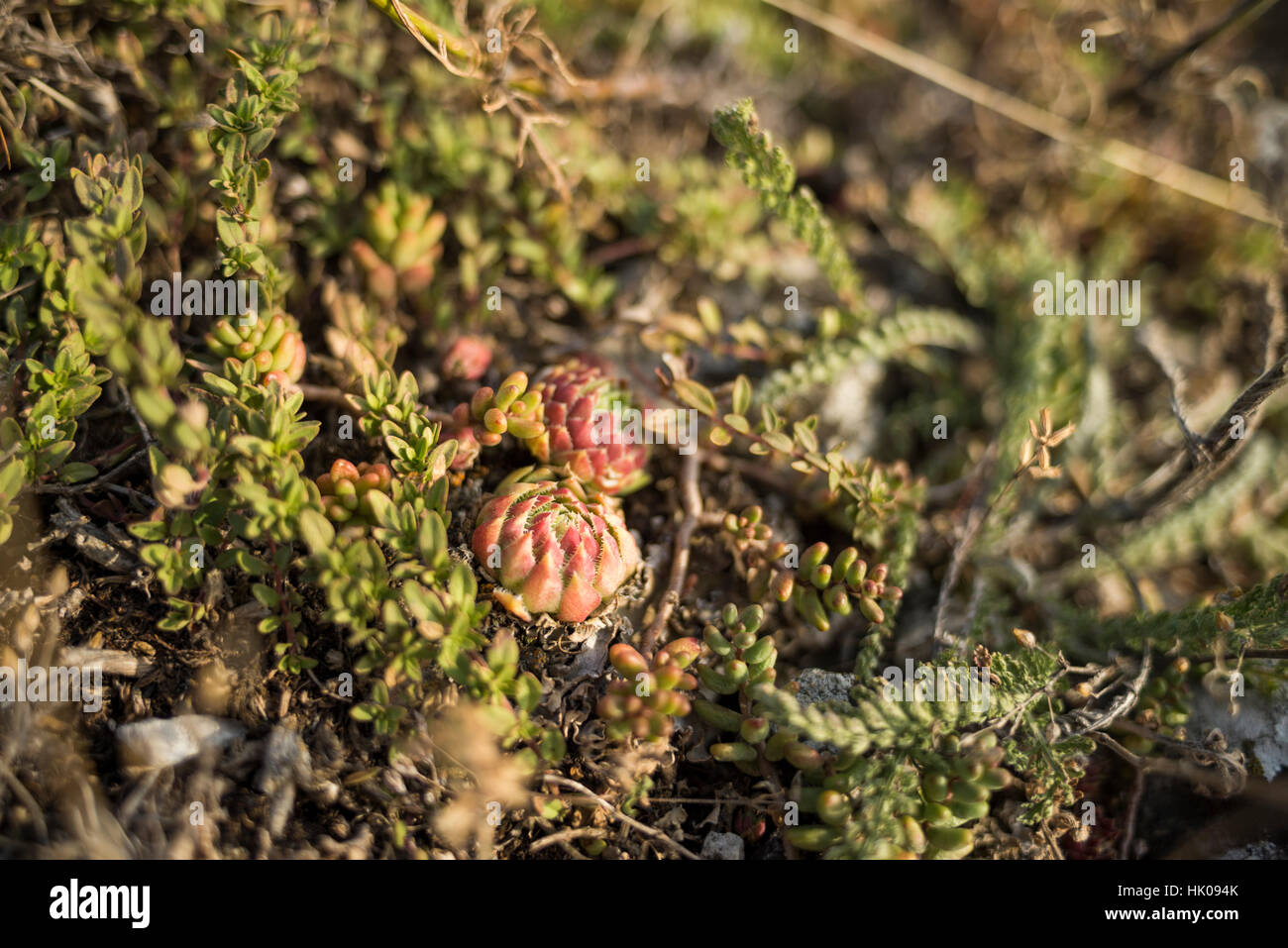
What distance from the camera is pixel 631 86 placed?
3.48 meters

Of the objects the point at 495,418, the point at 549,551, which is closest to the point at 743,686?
the point at 549,551

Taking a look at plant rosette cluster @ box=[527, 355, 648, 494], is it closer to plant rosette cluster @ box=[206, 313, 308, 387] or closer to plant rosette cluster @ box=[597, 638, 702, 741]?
plant rosette cluster @ box=[597, 638, 702, 741]

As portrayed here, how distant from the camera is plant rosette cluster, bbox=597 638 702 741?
2207 millimetres

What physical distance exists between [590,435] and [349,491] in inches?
29.9

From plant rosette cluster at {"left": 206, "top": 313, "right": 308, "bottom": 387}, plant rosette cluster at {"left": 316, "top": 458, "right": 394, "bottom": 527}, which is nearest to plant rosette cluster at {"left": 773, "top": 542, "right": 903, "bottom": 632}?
plant rosette cluster at {"left": 316, "top": 458, "right": 394, "bottom": 527}

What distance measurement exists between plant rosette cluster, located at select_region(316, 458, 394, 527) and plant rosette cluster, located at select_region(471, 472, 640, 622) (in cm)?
32

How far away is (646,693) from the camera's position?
223 cm

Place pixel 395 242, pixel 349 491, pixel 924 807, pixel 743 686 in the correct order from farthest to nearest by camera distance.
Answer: pixel 395 242
pixel 743 686
pixel 349 491
pixel 924 807

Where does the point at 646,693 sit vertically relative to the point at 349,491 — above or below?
below

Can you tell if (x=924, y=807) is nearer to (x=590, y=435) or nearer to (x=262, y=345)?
(x=590, y=435)

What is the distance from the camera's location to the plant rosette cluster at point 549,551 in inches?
89.7

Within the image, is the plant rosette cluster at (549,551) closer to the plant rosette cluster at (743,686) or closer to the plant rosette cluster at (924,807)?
the plant rosette cluster at (743,686)

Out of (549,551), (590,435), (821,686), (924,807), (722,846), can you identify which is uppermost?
(590,435)
